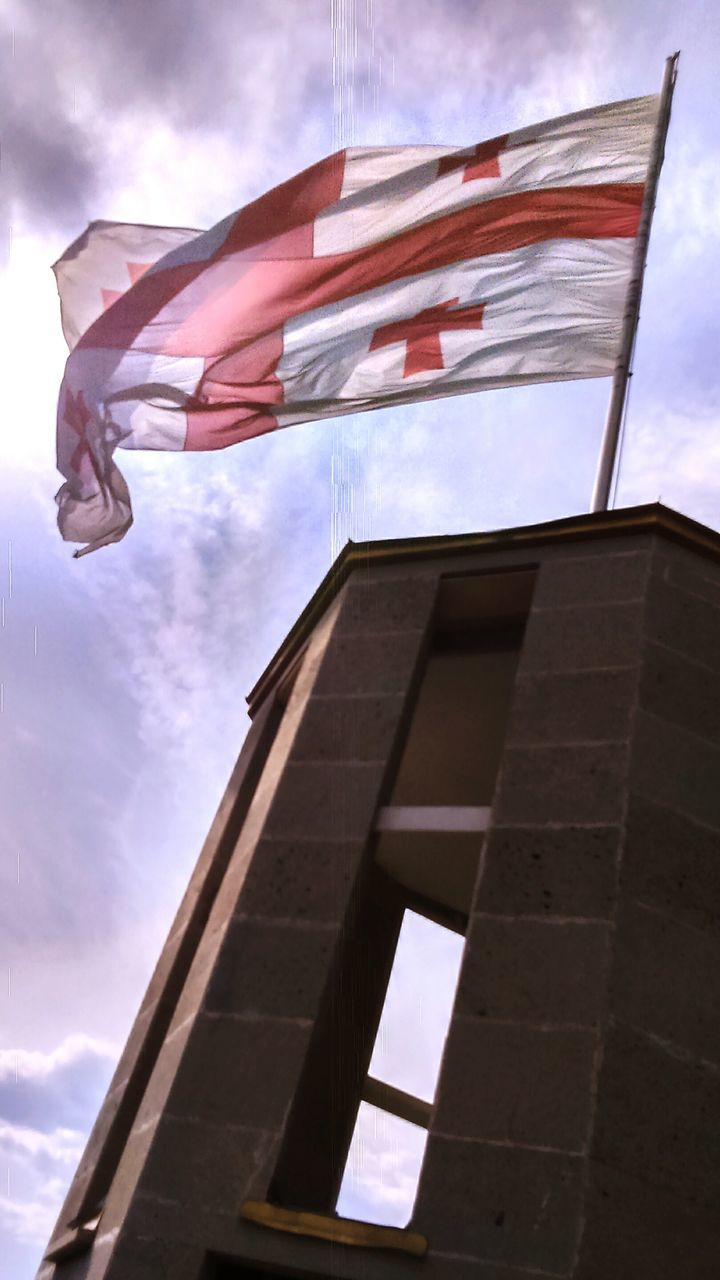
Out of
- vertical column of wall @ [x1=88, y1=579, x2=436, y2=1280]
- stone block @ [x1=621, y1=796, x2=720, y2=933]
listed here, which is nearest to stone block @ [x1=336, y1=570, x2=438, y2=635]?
vertical column of wall @ [x1=88, y1=579, x2=436, y2=1280]

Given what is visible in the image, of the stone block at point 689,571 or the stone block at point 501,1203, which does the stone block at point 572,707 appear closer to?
the stone block at point 689,571

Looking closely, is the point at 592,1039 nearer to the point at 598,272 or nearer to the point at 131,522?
the point at 131,522

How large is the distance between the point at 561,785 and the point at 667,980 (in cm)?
209

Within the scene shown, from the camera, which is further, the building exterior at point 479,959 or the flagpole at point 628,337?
the flagpole at point 628,337

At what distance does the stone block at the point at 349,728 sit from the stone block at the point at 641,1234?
4.79 m

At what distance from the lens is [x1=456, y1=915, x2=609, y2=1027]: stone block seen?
32.0ft

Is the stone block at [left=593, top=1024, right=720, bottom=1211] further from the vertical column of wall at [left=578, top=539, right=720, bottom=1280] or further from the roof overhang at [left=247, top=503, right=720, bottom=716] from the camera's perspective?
the roof overhang at [left=247, top=503, right=720, bottom=716]

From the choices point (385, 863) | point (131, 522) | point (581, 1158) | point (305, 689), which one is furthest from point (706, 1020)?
point (131, 522)

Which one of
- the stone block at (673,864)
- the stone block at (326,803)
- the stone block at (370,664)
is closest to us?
the stone block at (673,864)

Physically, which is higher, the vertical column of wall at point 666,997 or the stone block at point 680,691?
the stone block at point 680,691

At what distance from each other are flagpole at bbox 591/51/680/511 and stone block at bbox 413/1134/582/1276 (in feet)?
26.0

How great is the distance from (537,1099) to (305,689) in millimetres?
5730

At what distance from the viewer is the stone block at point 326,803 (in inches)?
465

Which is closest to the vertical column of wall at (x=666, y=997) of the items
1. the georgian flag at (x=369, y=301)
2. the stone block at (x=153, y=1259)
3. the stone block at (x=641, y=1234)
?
the stone block at (x=641, y=1234)
